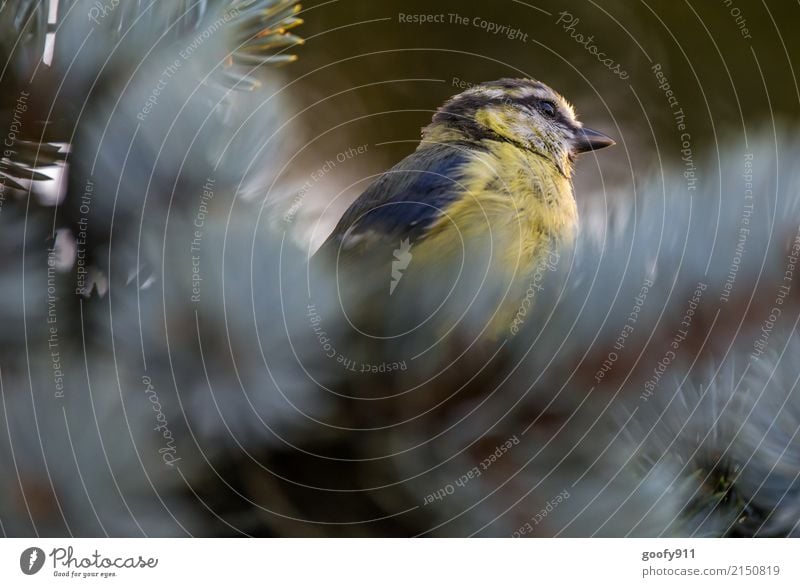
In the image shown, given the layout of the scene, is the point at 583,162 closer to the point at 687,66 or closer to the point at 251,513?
the point at 687,66

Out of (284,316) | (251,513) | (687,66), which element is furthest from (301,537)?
(687,66)
